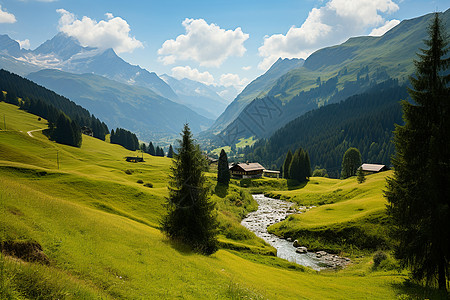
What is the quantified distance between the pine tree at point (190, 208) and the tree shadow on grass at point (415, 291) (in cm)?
2040

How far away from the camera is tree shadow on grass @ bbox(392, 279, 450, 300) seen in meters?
21.4

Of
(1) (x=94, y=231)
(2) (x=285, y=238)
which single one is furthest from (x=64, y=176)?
(2) (x=285, y=238)

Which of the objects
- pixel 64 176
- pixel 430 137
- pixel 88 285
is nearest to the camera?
pixel 88 285

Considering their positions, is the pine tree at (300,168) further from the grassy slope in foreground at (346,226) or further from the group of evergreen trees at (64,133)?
the group of evergreen trees at (64,133)

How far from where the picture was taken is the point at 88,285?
1300cm

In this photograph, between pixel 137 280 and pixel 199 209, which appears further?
pixel 199 209

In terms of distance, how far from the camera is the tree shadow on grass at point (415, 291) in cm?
2136

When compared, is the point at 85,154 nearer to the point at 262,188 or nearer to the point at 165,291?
the point at 262,188

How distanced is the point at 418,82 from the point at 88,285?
31946mm

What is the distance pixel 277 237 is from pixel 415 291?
32.6 m

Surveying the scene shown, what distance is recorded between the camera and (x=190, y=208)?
30.6 metres

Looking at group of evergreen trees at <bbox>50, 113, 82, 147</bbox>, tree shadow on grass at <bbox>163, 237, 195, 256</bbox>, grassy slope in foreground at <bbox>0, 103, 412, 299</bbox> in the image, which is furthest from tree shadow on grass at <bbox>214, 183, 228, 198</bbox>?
group of evergreen trees at <bbox>50, 113, 82, 147</bbox>

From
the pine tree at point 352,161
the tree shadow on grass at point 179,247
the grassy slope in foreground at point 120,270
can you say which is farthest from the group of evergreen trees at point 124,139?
the tree shadow on grass at point 179,247

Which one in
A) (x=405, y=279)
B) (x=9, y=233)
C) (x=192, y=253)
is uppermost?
(x=9, y=233)
